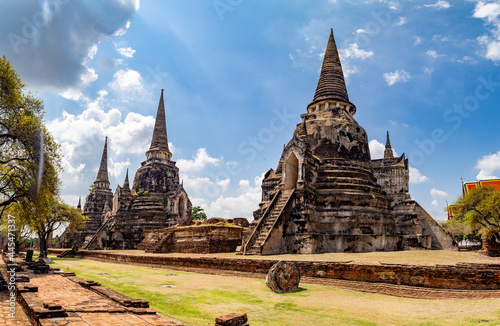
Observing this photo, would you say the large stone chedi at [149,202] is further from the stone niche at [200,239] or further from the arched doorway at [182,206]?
the stone niche at [200,239]

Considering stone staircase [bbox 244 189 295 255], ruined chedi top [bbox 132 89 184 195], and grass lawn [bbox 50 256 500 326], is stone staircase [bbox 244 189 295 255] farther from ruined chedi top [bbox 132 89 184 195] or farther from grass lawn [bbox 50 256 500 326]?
ruined chedi top [bbox 132 89 184 195]

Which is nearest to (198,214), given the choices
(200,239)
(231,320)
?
(200,239)

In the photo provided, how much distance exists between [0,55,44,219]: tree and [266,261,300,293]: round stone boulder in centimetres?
892

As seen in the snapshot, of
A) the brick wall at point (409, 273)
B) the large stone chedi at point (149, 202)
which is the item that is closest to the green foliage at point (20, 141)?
the brick wall at point (409, 273)

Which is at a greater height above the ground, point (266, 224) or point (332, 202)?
point (332, 202)

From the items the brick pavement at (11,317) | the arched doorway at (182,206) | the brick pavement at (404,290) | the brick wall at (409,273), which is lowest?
the brick pavement at (11,317)

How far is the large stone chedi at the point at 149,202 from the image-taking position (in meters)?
31.8

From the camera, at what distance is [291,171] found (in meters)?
19.5

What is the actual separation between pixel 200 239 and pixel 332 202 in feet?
28.4

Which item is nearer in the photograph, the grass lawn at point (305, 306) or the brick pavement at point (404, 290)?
the grass lawn at point (305, 306)

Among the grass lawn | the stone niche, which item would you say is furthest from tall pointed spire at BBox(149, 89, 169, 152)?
the grass lawn

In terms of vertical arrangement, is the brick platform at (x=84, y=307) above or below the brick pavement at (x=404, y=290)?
above

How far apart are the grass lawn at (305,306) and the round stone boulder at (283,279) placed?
0.22 m

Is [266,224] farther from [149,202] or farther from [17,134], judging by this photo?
[149,202]
